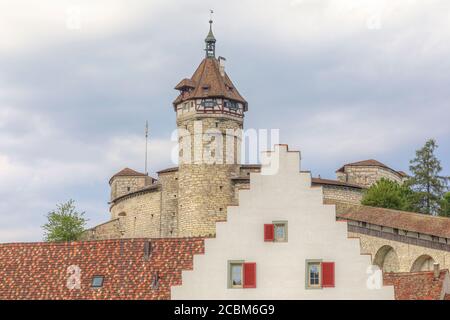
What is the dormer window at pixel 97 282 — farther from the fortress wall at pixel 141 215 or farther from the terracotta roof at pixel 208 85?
the terracotta roof at pixel 208 85

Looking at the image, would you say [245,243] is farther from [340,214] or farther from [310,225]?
[340,214]

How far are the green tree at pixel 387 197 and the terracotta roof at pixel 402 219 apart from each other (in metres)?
8.83

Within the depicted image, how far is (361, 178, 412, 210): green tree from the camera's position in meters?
84.8

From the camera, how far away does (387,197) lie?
279 feet

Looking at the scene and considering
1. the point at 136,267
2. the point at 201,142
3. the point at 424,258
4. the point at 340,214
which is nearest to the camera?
the point at 136,267

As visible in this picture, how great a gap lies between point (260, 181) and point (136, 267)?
498 centimetres

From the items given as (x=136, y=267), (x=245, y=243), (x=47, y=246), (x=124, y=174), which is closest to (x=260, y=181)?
(x=245, y=243)

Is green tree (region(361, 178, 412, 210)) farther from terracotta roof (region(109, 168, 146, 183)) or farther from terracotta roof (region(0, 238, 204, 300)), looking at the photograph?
terracotta roof (region(0, 238, 204, 300))

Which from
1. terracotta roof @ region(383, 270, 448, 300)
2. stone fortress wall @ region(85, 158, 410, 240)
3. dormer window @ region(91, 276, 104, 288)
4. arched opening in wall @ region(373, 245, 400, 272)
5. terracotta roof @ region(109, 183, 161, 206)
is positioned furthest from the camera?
terracotta roof @ region(109, 183, 161, 206)

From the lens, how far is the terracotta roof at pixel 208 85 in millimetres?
95688

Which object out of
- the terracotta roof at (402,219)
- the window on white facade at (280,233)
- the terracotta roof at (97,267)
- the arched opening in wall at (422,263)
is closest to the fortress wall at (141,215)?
the terracotta roof at (402,219)

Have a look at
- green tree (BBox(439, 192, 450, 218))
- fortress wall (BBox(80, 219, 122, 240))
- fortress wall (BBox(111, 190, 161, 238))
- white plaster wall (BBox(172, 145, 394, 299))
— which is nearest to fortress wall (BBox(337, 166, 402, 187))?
green tree (BBox(439, 192, 450, 218))

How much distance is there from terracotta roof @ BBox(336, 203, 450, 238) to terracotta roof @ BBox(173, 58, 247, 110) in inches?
893
